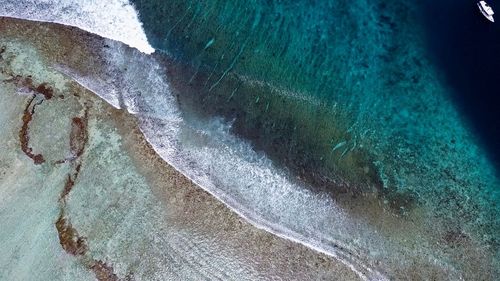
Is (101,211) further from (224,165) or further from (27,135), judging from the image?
(224,165)

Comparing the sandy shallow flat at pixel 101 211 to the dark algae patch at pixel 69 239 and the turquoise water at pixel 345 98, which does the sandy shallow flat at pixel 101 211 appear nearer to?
the dark algae patch at pixel 69 239

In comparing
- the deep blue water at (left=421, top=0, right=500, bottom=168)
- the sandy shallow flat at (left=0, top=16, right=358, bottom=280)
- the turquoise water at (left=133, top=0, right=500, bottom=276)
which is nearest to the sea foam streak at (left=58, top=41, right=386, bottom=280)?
the sandy shallow flat at (left=0, top=16, right=358, bottom=280)

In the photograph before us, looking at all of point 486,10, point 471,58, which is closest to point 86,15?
point 471,58

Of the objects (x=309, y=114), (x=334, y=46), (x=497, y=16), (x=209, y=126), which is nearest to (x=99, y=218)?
(x=209, y=126)

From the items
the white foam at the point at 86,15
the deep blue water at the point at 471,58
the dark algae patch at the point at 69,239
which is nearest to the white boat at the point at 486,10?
the deep blue water at the point at 471,58

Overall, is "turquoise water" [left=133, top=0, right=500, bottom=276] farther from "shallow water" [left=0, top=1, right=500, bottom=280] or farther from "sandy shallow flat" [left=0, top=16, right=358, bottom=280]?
"sandy shallow flat" [left=0, top=16, right=358, bottom=280]

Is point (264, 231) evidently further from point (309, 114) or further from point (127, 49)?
point (127, 49)
